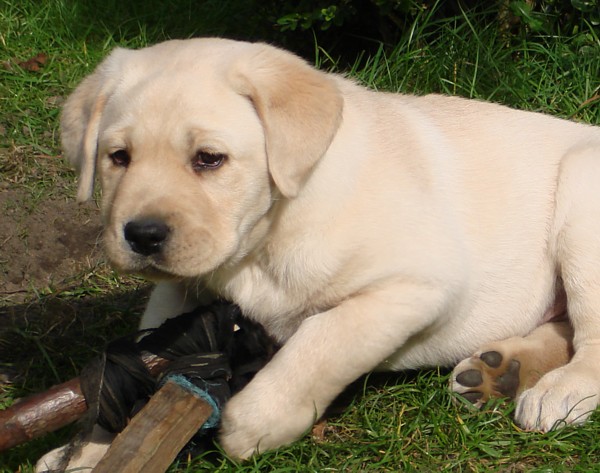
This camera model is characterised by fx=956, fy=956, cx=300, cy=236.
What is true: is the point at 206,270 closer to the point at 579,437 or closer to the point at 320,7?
the point at 579,437

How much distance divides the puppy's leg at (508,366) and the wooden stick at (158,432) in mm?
1070

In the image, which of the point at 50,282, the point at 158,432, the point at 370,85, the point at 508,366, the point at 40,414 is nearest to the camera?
the point at 158,432

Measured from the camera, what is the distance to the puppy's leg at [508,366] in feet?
12.3

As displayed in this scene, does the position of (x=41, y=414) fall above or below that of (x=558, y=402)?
Result: below

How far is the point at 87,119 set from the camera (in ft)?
12.1

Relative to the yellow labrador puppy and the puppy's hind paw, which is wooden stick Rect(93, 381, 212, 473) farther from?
the puppy's hind paw

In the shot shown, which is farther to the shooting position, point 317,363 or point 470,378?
point 470,378

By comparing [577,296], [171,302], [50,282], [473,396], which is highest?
[577,296]

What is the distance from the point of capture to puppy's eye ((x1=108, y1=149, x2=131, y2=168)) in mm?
3406

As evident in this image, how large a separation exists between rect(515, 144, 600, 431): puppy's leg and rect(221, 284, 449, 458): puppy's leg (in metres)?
0.56

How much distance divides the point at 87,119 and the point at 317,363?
1297mm

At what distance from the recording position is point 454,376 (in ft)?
12.4

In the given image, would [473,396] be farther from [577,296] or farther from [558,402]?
[577,296]

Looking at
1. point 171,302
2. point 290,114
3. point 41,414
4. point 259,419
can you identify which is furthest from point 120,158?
point 259,419
